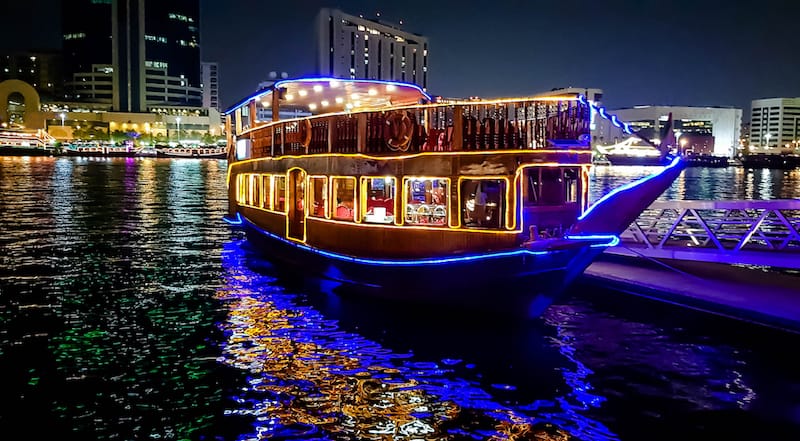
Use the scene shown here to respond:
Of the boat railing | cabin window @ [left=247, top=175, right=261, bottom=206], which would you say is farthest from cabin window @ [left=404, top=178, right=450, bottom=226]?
cabin window @ [left=247, top=175, right=261, bottom=206]

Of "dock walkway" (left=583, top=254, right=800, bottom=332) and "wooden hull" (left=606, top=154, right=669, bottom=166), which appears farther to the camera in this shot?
"wooden hull" (left=606, top=154, right=669, bottom=166)

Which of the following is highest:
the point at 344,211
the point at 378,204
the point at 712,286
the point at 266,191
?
the point at 266,191

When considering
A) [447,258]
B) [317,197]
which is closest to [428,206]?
[447,258]

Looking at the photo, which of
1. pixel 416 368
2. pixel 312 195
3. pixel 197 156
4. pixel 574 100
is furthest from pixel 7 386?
pixel 197 156

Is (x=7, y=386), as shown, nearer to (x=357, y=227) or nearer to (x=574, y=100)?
(x=357, y=227)

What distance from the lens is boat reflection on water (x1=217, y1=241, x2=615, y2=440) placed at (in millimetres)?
10227

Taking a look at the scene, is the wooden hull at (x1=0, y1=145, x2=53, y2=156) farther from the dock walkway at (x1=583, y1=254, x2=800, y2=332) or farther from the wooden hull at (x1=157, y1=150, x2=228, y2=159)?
the dock walkway at (x1=583, y1=254, x2=800, y2=332)

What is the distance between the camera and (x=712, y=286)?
16.3 metres

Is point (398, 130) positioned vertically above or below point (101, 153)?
below

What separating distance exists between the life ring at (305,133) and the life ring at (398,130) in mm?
3546

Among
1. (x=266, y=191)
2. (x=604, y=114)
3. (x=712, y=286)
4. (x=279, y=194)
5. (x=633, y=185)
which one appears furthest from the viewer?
(x=266, y=191)

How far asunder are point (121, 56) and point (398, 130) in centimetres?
18625

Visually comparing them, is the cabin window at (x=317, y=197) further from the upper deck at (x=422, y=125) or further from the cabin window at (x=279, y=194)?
the cabin window at (x=279, y=194)

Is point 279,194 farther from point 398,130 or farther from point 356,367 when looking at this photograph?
point 356,367
